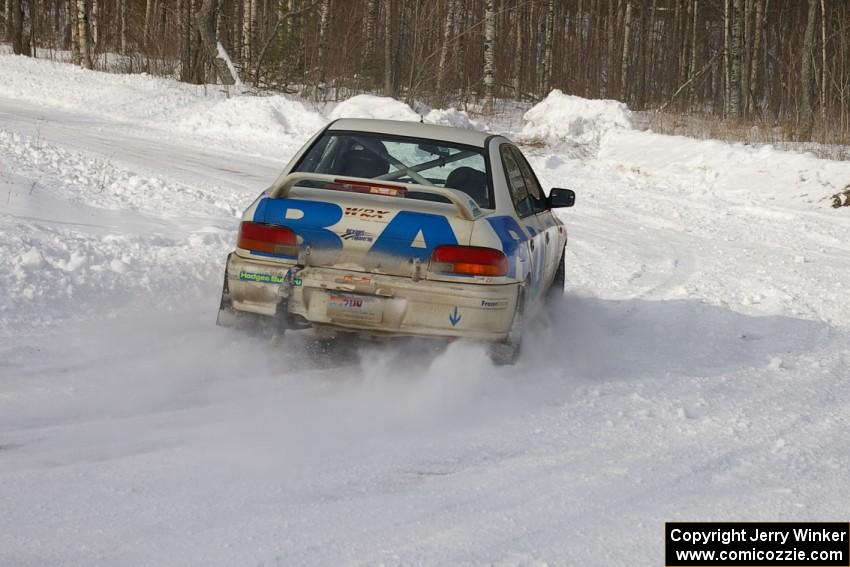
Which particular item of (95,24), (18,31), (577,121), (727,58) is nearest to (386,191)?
(577,121)

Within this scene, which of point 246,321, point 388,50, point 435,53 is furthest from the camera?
point 388,50

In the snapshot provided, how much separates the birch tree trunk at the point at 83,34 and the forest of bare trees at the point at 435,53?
0.13 ft

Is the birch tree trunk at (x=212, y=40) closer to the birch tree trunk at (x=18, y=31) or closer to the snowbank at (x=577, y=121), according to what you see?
the snowbank at (x=577, y=121)

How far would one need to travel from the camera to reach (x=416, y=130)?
6480 mm

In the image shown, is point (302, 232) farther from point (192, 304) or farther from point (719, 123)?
point (719, 123)

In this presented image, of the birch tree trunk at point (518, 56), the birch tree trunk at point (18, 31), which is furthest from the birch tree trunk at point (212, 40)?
the birch tree trunk at point (518, 56)

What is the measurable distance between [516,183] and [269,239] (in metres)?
1.96

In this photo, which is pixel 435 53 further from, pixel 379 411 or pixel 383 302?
pixel 379 411

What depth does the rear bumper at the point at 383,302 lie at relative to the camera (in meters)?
5.30

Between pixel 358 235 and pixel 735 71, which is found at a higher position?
pixel 735 71

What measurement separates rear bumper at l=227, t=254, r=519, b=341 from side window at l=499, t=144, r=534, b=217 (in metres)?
1.05

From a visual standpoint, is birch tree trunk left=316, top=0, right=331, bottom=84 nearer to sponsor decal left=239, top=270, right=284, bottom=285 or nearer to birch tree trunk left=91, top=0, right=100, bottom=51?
birch tree trunk left=91, top=0, right=100, bottom=51

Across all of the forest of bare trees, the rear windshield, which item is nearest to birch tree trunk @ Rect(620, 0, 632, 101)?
the forest of bare trees

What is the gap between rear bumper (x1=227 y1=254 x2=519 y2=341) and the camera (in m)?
5.30
